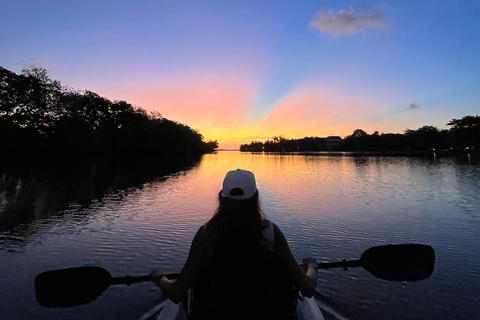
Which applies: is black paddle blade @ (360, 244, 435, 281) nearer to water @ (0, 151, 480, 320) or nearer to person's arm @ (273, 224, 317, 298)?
person's arm @ (273, 224, 317, 298)

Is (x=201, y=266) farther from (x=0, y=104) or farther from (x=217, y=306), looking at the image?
(x=0, y=104)

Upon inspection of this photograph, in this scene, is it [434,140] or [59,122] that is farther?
[434,140]

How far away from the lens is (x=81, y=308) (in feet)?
16.7

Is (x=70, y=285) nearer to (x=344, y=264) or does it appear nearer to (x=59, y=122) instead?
(x=344, y=264)

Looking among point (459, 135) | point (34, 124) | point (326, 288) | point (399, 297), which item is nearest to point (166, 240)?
point (326, 288)

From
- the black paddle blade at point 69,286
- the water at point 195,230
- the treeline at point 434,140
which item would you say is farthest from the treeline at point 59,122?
the treeline at point 434,140

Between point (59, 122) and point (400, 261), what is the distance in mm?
63454

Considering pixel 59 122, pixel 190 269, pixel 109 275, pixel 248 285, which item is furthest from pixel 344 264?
pixel 59 122

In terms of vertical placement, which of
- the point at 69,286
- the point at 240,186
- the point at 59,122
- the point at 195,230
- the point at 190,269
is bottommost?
the point at 195,230

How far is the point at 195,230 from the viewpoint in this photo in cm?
1012

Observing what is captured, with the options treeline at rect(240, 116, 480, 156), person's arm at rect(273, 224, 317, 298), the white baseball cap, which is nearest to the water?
person's arm at rect(273, 224, 317, 298)

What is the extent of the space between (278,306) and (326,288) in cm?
387

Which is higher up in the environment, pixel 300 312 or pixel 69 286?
pixel 69 286

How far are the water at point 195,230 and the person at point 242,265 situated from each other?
307cm
